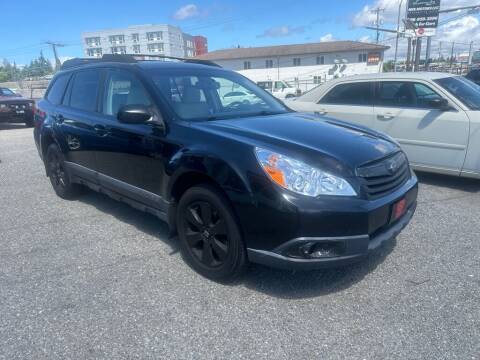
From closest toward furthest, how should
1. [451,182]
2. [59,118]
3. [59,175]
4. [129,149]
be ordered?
[129,149] → [59,118] → [59,175] → [451,182]

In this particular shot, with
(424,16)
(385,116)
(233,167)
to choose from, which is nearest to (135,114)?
(233,167)

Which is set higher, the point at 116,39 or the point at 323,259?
the point at 116,39

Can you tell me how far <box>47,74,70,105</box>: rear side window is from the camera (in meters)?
4.82

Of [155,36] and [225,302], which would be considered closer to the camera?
[225,302]

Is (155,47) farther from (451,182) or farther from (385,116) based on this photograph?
(451,182)

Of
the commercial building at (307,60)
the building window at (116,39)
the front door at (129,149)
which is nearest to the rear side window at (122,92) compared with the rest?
the front door at (129,149)

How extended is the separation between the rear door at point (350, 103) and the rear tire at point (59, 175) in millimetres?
4111

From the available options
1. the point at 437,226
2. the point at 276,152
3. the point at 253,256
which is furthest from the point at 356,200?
the point at 437,226

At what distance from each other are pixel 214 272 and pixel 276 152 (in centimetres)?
110

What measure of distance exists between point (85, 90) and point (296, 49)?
166 feet

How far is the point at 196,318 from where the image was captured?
253 cm

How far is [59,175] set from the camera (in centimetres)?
507

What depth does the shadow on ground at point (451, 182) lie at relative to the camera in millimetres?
5215

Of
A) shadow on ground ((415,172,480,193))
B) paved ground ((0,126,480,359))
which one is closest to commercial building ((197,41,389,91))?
shadow on ground ((415,172,480,193))
